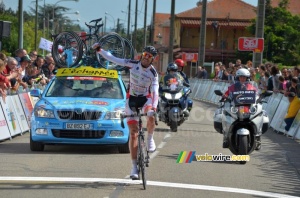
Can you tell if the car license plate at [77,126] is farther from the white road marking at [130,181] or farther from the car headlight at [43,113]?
the white road marking at [130,181]

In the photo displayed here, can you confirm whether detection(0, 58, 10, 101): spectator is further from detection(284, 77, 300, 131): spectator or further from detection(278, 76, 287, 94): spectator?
detection(278, 76, 287, 94): spectator

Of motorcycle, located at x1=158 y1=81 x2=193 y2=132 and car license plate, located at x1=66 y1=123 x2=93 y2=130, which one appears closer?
car license plate, located at x1=66 y1=123 x2=93 y2=130

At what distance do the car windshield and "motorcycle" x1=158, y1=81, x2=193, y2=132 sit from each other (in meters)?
3.68

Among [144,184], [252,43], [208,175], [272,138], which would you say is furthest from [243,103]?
[252,43]

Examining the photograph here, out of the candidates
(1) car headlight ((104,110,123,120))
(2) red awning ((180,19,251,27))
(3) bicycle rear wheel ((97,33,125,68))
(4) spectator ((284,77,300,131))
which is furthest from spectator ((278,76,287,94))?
(2) red awning ((180,19,251,27))

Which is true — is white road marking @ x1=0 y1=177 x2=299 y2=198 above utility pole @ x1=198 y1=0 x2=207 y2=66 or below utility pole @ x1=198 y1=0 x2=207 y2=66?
below

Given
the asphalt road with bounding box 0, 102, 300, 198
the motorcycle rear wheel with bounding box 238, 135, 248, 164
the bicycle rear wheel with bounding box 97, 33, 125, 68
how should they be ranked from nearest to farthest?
the asphalt road with bounding box 0, 102, 300, 198, the motorcycle rear wheel with bounding box 238, 135, 248, 164, the bicycle rear wheel with bounding box 97, 33, 125, 68

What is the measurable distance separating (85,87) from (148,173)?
4.02 m

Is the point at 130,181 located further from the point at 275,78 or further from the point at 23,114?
the point at 275,78

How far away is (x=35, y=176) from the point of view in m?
11.7

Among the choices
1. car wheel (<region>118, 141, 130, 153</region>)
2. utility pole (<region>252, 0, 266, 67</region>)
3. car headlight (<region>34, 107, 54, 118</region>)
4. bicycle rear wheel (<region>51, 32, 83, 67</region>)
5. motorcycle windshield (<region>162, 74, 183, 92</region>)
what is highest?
utility pole (<region>252, 0, 266, 67</region>)

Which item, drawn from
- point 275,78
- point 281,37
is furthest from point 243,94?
point 281,37

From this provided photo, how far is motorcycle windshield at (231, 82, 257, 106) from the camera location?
550 inches

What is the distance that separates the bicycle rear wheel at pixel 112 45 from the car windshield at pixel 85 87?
59 centimetres
